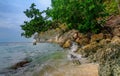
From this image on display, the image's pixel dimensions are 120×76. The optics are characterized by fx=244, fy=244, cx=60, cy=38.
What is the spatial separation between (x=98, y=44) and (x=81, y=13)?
10.8 metres

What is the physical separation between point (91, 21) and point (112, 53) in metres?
20.6

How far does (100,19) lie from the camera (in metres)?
29.1

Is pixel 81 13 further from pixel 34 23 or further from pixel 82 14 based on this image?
pixel 34 23

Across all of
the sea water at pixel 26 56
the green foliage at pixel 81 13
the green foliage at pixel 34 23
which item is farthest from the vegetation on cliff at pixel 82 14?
the green foliage at pixel 34 23

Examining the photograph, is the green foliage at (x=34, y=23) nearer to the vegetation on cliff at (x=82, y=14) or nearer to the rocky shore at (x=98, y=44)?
the rocky shore at (x=98, y=44)

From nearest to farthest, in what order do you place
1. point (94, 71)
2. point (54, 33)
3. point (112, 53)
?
point (112, 53), point (94, 71), point (54, 33)

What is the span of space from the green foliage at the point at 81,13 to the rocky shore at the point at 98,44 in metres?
A: 1.01

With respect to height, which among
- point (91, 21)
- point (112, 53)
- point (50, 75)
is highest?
point (91, 21)

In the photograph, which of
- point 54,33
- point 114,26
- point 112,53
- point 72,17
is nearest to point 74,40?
point 72,17

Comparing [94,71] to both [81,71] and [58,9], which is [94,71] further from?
[58,9]

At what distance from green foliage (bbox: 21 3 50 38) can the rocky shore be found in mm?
3028

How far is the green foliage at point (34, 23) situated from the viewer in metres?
38.7

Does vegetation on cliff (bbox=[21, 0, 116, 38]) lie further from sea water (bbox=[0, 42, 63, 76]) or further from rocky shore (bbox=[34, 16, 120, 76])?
sea water (bbox=[0, 42, 63, 76])

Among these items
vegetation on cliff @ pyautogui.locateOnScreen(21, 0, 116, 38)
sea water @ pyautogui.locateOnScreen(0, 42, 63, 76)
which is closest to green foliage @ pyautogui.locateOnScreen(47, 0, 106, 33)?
vegetation on cliff @ pyautogui.locateOnScreen(21, 0, 116, 38)
